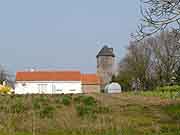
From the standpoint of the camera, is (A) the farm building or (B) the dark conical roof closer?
(A) the farm building

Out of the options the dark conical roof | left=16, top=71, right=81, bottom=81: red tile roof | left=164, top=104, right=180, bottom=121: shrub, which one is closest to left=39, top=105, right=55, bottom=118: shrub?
left=164, top=104, right=180, bottom=121: shrub

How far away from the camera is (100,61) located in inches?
3610

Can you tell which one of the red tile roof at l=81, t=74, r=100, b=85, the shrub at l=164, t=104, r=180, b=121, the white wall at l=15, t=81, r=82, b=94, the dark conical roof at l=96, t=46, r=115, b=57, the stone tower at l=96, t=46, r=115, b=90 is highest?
the dark conical roof at l=96, t=46, r=115, b=57

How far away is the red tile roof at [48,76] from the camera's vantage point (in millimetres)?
73650

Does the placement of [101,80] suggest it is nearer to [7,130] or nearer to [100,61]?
[100,61]

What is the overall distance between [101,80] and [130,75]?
71.0ft

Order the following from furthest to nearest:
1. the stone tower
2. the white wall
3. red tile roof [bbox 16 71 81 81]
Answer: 1. the stone tower
2. red tile roof [bbox 16 71 81 81]
3. the white wall

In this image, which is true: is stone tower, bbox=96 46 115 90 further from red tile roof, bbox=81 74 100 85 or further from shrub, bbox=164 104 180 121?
shrub, bbox=164 104 180 121

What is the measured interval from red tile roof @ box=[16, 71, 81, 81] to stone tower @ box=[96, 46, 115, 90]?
9.42 m

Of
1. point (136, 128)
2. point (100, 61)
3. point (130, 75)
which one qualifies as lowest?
point (136, 128)

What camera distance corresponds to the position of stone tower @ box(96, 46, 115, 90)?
84250 mm

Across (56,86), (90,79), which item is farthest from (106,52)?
(56,86)

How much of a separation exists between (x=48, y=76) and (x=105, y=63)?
19.6m

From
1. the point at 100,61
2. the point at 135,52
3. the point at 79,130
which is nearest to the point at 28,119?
the point at 79,130
